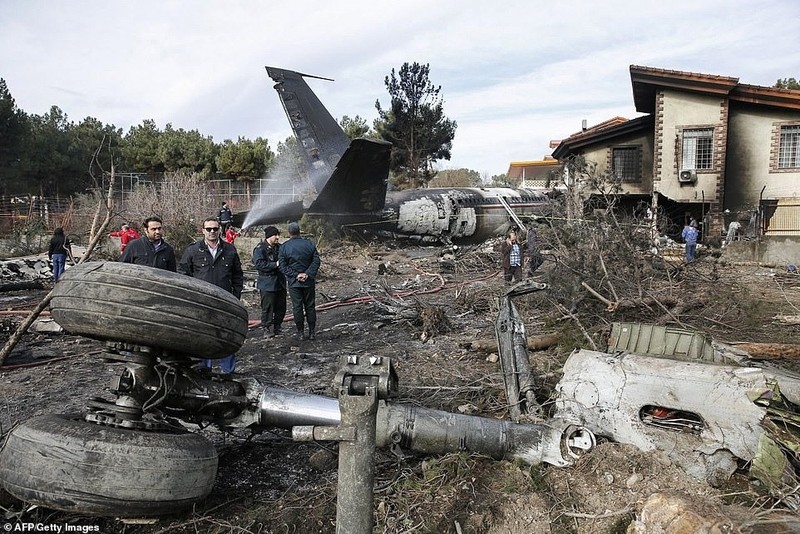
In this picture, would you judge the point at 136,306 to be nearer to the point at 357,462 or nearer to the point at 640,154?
the point at 357,462

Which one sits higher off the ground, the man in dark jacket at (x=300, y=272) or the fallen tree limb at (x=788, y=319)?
the man in dark jacket at (x=300, y=272)

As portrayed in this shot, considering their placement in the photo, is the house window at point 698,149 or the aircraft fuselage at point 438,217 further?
the house window at point 698,149

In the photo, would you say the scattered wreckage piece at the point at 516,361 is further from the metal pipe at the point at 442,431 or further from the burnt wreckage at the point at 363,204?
the burnt wreckage at the point at 363,204

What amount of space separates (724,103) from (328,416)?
1950 cm

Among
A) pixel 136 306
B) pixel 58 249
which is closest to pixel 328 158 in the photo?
pixel 58 249

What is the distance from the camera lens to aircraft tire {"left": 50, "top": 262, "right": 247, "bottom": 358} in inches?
105

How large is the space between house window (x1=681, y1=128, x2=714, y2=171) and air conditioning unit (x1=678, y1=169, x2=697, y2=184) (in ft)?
0.97

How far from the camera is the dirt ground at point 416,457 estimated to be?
2902mm

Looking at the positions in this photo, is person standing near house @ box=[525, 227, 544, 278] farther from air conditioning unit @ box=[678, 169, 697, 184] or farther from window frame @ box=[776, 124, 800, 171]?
window frame @ box=[776, 124, 800, 171]

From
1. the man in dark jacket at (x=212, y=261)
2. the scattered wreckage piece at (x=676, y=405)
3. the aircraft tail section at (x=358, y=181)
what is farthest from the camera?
the aircraft tail section at (x=358, y=181)

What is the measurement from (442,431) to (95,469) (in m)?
1.94

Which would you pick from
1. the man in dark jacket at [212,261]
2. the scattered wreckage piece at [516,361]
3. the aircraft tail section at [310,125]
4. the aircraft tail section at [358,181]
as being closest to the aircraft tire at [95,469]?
the scattered wreckage piece at [516,361]

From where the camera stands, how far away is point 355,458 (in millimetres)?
2154

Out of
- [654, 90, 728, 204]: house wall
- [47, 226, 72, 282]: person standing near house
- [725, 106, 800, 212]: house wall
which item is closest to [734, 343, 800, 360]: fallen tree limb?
[47, 226, 72, 282]: person standing near house
